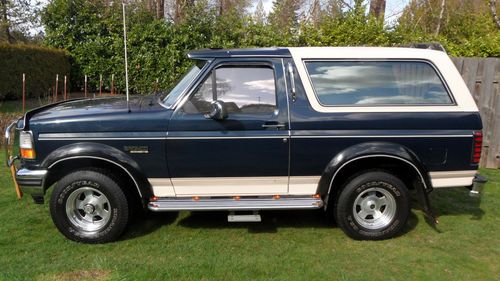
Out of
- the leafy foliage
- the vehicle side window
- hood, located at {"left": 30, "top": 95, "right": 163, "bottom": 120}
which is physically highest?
the leafy foliage

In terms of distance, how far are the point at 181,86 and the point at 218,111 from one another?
749 millimetres

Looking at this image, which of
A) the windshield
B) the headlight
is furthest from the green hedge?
the windshield

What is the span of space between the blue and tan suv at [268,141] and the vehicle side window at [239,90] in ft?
0.03

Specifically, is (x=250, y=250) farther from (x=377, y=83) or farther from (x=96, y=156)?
(x=377, y=83)

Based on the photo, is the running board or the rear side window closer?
the running board

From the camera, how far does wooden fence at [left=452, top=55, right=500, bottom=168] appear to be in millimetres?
6961

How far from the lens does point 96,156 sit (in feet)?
13.1

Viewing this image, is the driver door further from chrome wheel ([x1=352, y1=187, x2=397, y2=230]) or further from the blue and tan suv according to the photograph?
chrome wheel ([x1=352, y1=187, x2=397, y2=230])

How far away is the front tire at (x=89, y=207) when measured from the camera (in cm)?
412

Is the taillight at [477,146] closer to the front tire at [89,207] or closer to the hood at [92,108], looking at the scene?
the hood at [92,108]

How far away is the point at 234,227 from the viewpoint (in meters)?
4.73

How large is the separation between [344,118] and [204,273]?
6.62 feet

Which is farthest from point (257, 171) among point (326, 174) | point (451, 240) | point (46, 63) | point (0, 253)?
point (46, 63)

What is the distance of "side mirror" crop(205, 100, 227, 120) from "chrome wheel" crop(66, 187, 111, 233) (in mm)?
1400
